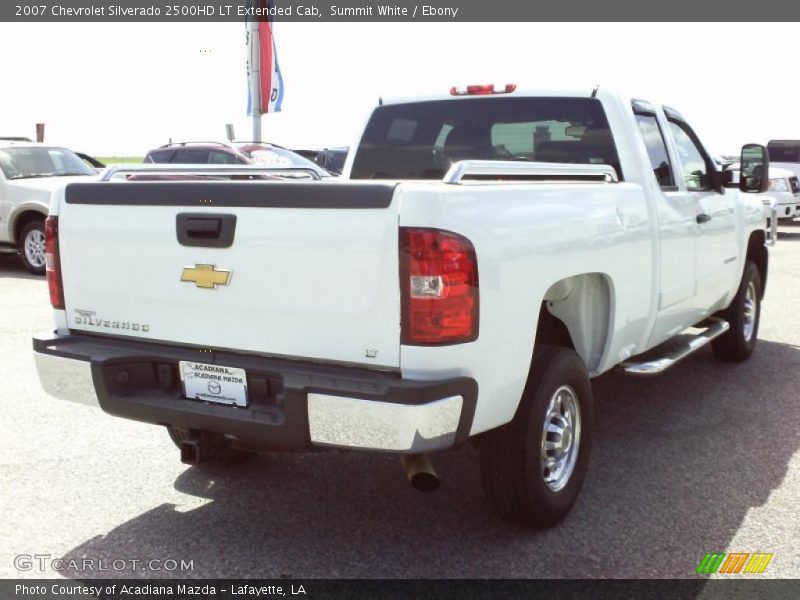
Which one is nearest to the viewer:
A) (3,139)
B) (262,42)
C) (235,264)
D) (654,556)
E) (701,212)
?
(235,264)

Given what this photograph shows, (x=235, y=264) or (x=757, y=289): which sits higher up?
(x=235, y=264)

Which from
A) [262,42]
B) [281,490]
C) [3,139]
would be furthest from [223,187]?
[262,42]

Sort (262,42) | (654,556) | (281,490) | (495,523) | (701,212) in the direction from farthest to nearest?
(262,42) < (701,212) < (281,490) < (495,523) < (654,556)

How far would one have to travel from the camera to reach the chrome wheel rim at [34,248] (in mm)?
11914

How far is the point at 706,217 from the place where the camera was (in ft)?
16.5

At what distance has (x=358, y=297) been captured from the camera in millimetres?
2885

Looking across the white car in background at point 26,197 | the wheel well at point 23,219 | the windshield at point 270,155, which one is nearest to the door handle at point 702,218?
the white car in background at point 26,197

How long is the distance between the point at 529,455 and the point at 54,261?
216 centimetres

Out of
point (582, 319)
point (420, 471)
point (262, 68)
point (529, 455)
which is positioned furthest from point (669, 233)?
point (262, 68)

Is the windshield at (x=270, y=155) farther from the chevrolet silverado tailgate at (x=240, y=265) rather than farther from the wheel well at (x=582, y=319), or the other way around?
the chevrolet silverado tailgate at (x=240, y=265)

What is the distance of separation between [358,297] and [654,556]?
1.60m

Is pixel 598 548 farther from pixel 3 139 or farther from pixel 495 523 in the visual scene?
pixel 3 139

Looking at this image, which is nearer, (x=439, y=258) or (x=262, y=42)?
(x=439, y=258)

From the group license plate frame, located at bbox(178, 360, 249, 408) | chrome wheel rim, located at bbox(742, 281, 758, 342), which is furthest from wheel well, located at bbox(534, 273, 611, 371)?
chrome wheel rim, located at bbox(742, 281, 758, 342)
